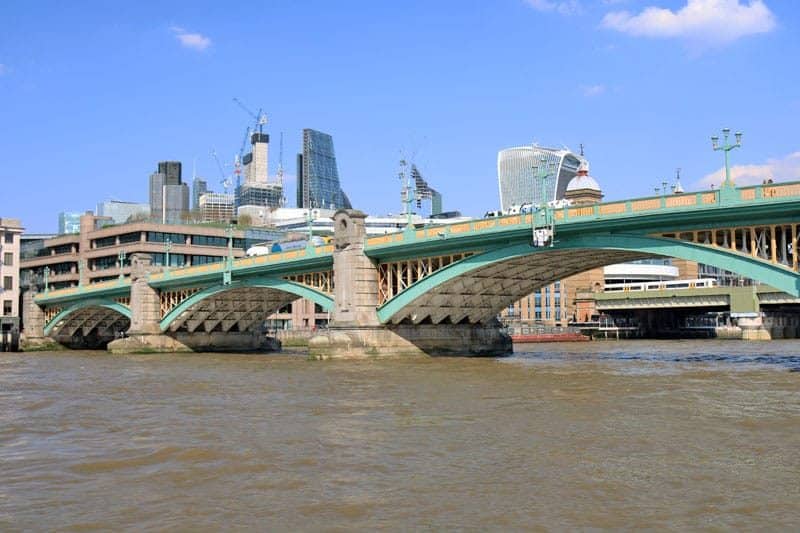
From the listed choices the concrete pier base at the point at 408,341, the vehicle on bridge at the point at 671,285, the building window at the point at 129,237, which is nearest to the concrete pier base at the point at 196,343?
the concrete pier base at the point at 408,341

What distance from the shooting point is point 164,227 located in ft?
418

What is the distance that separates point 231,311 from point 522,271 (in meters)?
37.7

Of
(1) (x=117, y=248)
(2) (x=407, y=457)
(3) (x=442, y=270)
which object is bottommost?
(2) (x=407, y=457)

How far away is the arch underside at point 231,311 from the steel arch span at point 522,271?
20.9 metres

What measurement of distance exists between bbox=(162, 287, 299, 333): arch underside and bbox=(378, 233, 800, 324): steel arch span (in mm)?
20899

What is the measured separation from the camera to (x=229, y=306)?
8556 centimetres

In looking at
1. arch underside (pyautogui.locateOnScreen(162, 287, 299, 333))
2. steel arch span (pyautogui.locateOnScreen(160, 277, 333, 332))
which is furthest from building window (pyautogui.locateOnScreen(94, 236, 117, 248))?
steel arch span (pyautogui.locateOnScreen(160, 277, 333, 332))

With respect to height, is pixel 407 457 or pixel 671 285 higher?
pixel 671 285

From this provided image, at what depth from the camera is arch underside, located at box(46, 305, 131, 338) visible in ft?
340

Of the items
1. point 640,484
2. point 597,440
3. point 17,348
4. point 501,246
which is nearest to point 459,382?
point 501,246

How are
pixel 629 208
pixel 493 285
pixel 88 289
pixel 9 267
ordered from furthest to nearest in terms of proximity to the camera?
pixel 9 267 < pixel 88 289 < pixel 493 285 < pixel 629 208

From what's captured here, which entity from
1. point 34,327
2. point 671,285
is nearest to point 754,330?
point 671,285

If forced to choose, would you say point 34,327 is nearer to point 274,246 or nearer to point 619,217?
point 274,246

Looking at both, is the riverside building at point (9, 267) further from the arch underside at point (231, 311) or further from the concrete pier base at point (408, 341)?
the concrete pier base at point (408, 341)
